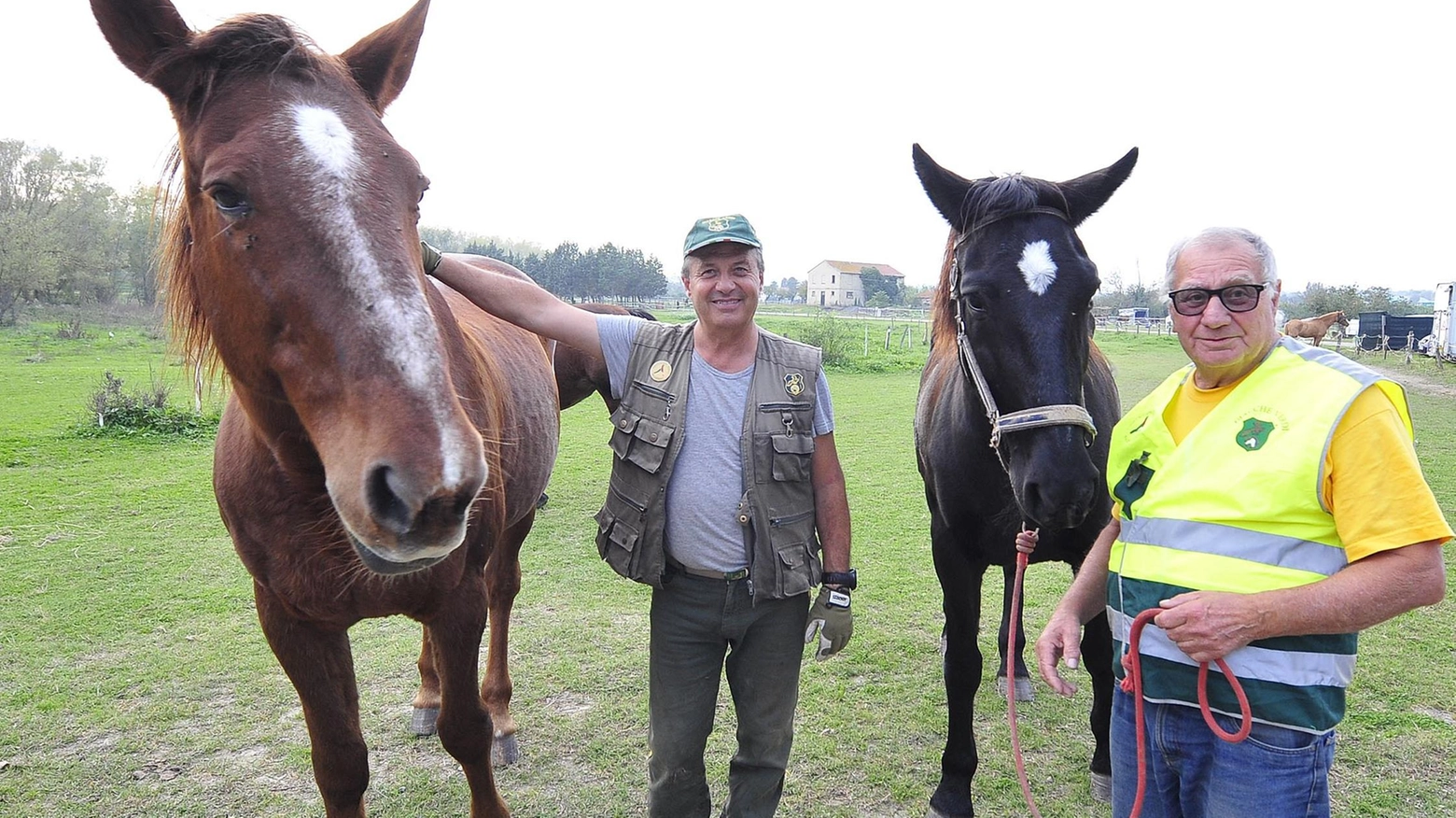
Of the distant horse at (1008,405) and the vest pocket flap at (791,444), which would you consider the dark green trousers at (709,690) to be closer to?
the vest pocket flap at (791,444)

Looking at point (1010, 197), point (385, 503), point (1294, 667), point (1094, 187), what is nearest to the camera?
point (385, 503)

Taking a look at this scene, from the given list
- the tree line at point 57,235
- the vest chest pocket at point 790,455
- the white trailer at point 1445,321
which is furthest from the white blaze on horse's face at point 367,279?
the white trailer at point 1445,321

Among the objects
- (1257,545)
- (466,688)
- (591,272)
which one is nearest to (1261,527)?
(1257,545)

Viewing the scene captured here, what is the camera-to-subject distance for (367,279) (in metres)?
1.44

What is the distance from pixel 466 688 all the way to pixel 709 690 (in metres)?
0.88

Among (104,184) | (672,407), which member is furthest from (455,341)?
(104,184)

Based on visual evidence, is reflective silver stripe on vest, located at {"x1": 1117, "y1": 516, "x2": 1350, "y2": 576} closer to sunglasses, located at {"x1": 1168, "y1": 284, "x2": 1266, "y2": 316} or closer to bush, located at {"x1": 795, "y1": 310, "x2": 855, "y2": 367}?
sunglasses, located at {"x1": 1168, "y1": 284, "x2": 1266, "y2": 316}

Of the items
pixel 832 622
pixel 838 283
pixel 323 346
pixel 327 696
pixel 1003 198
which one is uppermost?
pixel 838 283

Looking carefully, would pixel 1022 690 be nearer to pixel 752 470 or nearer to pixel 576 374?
pixel 752 470

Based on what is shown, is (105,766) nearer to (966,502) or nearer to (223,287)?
(223,287)

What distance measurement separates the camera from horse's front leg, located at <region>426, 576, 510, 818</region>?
2525 mm

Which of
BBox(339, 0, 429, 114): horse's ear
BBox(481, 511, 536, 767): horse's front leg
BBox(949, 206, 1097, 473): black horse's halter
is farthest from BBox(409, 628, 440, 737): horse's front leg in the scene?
BBox(949, 206, 1097, 473): black horse's halter

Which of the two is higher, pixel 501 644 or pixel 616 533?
pixel 616 533

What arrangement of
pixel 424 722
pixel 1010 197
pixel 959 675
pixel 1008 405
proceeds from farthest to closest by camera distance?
1. pixel 424 722
2. pixel 959 675
3. pixel 1010 197
4. pixel 1008 405
